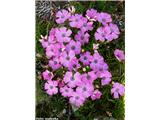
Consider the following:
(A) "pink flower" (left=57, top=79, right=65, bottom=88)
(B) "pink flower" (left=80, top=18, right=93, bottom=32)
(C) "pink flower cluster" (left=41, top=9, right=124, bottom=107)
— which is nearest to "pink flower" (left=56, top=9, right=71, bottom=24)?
(C) "pink flower cluster" (left=41, top=9, right=124, bottom=107)

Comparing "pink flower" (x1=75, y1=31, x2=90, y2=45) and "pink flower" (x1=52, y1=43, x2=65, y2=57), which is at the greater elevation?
"pink flower" (x1=75, y1=31, x2=90, y2=45)

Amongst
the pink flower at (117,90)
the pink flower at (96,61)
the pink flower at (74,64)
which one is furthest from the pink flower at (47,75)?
the pink flower at (117,90)

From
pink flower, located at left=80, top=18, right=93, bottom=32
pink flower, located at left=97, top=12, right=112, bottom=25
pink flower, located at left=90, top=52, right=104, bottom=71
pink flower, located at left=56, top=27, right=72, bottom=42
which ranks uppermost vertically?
pink flower, located at left=97, top=12, right=112, bottom=25

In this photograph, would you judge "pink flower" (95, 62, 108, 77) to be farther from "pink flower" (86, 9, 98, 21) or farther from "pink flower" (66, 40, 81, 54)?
"pink flower" (86, 9, 98, 21)

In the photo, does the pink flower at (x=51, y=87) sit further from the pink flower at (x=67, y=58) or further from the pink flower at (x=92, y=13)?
the pink flower at (x=92, y=13)
